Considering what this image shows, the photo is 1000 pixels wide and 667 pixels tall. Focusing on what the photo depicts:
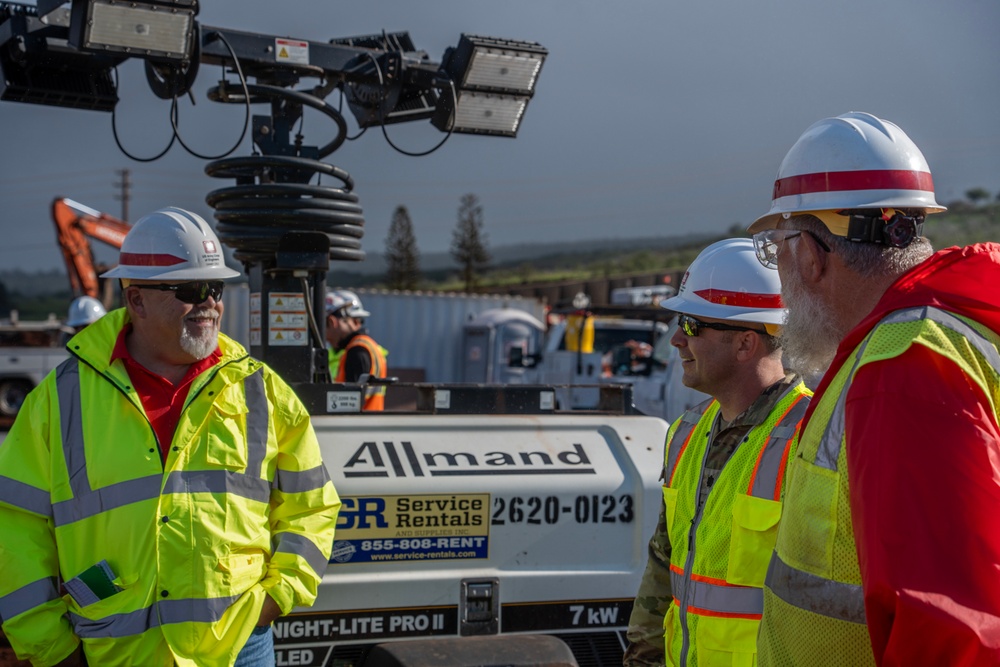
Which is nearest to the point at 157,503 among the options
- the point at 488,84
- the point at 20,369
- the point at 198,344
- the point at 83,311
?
the point at 198,344

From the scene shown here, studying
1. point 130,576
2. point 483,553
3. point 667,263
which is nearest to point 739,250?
point 483,553

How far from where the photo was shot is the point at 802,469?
5.12 ft

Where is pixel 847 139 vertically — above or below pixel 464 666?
above

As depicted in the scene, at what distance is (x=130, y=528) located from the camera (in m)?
2.71

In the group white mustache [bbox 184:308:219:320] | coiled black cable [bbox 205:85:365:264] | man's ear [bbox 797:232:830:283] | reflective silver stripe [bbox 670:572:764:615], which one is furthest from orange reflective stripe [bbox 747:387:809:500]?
coiled black cable [bbox 205:85:365:264]

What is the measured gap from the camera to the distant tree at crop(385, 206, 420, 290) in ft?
255

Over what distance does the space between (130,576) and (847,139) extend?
2240mm

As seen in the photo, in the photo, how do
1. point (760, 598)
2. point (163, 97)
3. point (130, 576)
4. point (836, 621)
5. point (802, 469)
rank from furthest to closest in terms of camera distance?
point (163, 97)
point (130, 576)
point (760, 598)
point (802, 469)
point (836, 621)

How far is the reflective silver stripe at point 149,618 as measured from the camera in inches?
105

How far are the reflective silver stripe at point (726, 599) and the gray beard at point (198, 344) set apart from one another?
1698 millimetres

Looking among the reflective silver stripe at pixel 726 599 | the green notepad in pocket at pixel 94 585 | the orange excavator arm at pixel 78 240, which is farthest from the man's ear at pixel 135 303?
the orange excavator arm at pixel 78 240

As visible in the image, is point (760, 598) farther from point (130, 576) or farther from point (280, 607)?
point (130, 576)

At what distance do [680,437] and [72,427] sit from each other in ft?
6.08

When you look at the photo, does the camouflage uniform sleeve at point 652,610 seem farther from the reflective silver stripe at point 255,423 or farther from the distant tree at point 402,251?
the distant tree at point 402,251
